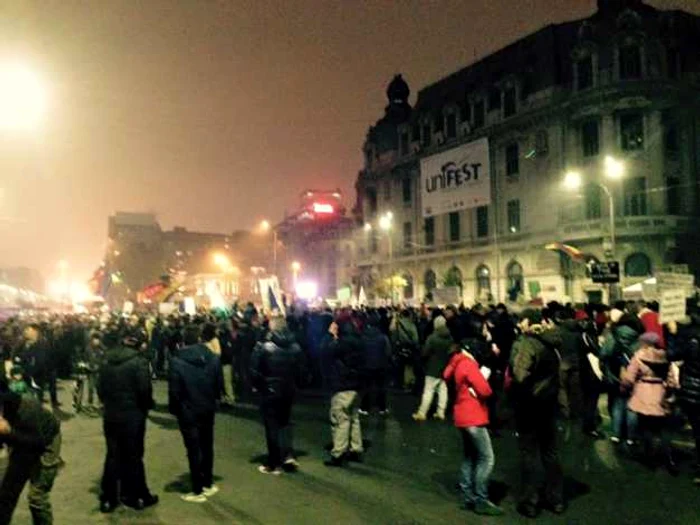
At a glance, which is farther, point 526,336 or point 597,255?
point 597,255

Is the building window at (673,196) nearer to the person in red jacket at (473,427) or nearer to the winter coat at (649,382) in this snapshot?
the winter coat at (649,382)

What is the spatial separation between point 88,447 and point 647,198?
3471cm

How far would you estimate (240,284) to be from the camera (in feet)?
191

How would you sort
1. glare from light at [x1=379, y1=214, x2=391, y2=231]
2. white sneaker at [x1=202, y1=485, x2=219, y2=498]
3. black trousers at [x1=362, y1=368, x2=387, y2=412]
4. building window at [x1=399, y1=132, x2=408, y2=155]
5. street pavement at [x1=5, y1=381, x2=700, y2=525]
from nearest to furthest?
street pavement at [x1=5, y1=381, x2=700, y2=525], white sneaker at [x1=202, y1=485, x2=219, y2=498], black trousers at [x1=362, y1=368, x2=387, y2=412], glare from light at [x1=379, y1=214, x2=391, y2=231], building window at [x1=399, y1=132, x2=408, y2=155]

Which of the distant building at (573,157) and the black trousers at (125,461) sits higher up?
the distant building at (573,157)

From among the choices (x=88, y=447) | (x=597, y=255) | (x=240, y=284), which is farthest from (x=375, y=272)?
(x=88, y=447)

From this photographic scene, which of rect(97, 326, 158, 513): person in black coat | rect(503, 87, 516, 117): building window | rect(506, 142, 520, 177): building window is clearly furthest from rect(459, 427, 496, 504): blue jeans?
rect(503, 87, 516, 117): building window

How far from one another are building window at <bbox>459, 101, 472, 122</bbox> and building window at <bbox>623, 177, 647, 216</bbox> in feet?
47.3

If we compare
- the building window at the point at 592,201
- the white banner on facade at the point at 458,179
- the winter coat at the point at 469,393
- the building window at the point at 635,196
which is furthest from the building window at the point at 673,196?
the winter coat at the point at 469,393

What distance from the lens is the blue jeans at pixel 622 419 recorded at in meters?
9.95

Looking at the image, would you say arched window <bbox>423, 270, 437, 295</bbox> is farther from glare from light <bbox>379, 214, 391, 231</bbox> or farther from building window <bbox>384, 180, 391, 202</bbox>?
building window <bbox>384, 180, 391, 202</bbox>

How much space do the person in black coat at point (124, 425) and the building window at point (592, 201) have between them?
35.9 meters

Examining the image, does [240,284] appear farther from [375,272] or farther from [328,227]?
[328,227]

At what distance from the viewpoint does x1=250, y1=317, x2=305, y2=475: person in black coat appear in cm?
879
